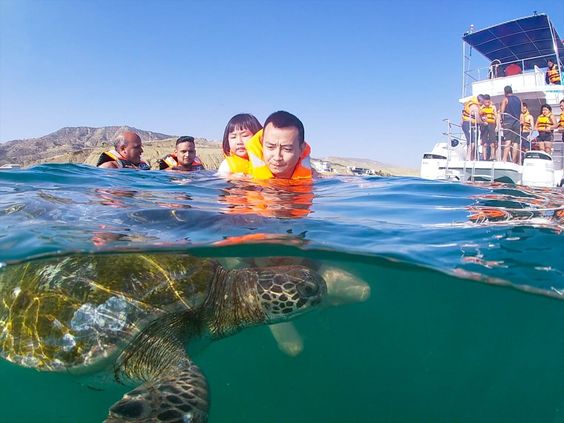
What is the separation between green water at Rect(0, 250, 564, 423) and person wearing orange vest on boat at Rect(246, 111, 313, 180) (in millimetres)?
2288

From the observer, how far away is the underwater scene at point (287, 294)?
13.0 feet

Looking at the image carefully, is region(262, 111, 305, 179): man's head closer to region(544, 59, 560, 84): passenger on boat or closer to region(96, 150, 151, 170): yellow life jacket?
region(96, 150, 151, 170): yellow life jacket

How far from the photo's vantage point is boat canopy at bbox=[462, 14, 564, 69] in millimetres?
18766

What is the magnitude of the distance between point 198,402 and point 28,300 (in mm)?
2288

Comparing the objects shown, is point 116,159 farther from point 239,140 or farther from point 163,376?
point 163,376

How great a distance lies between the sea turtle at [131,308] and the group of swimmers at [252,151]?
2.11 metres

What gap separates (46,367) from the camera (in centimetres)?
373

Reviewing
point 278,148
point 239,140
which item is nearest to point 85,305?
point 278,148

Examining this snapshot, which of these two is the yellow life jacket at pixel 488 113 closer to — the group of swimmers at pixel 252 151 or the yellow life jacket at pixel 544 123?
the yellow life jacket at pixel 544 123

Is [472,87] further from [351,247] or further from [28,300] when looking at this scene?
[28,300]

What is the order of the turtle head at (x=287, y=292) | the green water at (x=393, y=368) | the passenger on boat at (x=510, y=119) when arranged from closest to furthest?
the turtle head at (x=287, y=292) → the green water at (x=393, y=368) → the passenger on boat at (x=510, y=119)

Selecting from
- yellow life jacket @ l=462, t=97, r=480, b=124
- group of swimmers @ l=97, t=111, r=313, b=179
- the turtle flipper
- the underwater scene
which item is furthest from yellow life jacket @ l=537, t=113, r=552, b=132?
the turtle flipper

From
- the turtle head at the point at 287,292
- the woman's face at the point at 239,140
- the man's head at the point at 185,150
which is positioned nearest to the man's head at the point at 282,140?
the woman's face at the point at 239,140

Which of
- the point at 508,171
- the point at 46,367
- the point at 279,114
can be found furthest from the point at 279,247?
the point at 508,171
